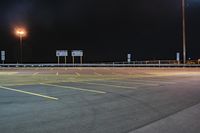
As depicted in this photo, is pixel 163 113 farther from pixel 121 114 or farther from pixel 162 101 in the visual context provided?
pixel 162 101

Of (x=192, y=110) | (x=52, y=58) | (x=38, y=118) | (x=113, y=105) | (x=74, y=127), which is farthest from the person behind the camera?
(x=52, y=58)

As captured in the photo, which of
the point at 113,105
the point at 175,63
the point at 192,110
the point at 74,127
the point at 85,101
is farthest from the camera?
the point at 175,63

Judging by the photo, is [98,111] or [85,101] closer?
[98,111]

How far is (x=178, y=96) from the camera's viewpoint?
12.3 metres

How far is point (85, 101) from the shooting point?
36.1ft

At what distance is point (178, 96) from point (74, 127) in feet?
20.6

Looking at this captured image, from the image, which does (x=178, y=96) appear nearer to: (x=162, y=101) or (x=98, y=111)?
(x=162, y=101)

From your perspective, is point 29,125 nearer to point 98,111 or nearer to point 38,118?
point 38,118

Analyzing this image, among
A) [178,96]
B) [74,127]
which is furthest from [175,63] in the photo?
[74,127]

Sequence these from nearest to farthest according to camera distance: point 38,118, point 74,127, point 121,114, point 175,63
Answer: point 74,127
point 38,118
point 121,114
point 175,63

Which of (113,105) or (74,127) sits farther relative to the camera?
(113,105)

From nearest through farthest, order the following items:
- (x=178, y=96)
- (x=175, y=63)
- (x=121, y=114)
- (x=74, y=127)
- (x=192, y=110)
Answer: (x=74, y=127)
(x=121, y=114)
(x=192, y=110)
(x=178, y=96)
(x=175, y=63)

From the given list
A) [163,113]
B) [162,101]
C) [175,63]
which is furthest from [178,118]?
[175,63]

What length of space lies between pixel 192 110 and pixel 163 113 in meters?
1.04
